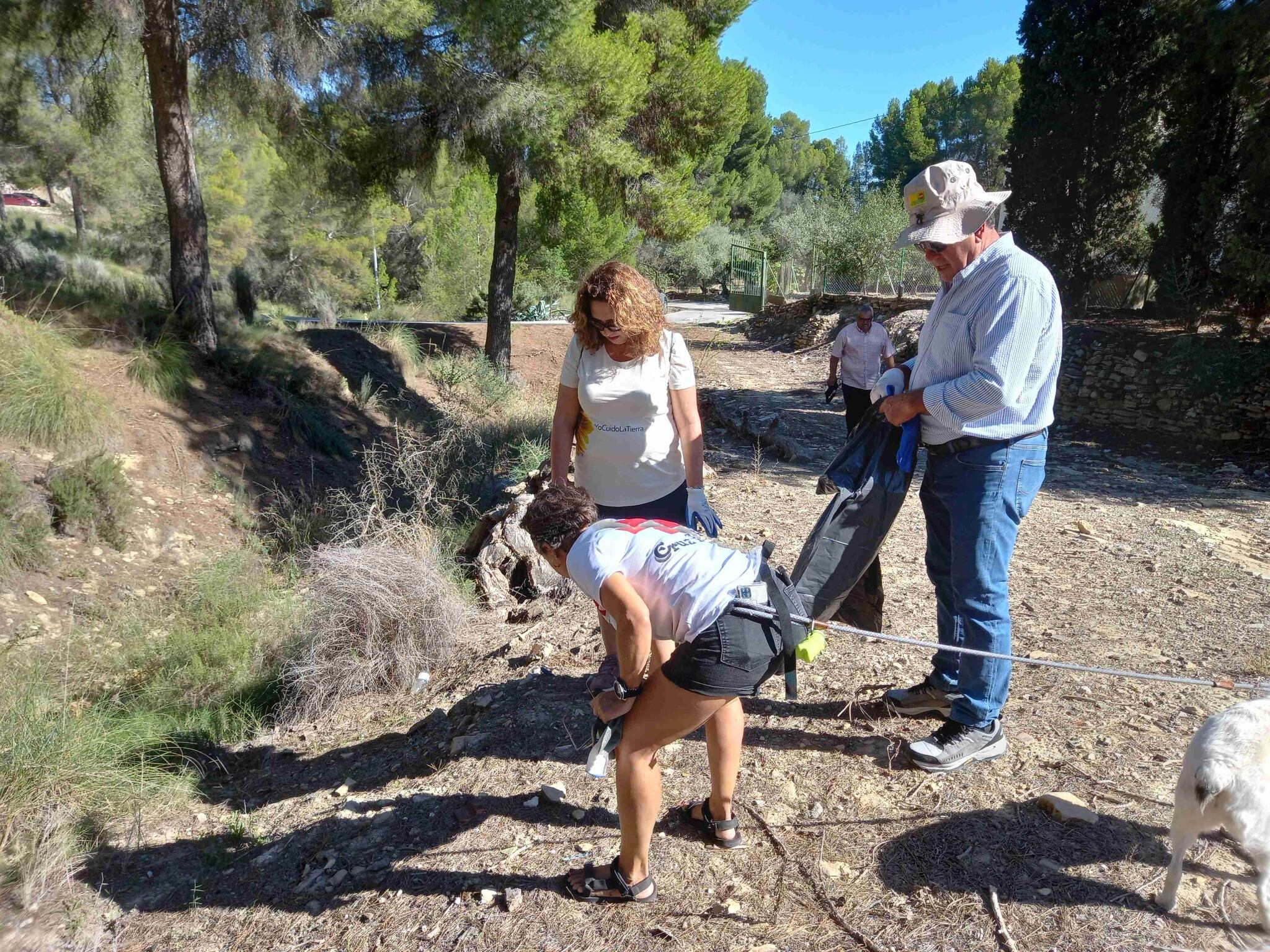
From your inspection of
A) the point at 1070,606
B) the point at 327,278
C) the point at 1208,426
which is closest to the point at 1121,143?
the point at 1208,426

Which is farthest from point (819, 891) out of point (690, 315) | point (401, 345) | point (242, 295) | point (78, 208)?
point (690, 315)

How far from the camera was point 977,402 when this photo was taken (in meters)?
2.43

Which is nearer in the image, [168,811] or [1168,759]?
[1168,759]

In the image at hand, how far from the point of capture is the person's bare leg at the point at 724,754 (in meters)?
2.29

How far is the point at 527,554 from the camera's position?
538 centimetres

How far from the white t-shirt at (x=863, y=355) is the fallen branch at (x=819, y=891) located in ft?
20.3

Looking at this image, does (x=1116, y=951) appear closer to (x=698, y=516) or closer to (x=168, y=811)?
(x=698, y=516)

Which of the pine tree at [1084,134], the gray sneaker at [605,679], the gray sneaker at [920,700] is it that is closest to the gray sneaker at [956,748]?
the gray sneaker at [920,700]

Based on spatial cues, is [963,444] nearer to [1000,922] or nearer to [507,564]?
[1000,922]

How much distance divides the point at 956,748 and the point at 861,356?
6.01 meters

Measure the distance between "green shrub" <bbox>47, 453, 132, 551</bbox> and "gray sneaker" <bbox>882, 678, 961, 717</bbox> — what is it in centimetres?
657

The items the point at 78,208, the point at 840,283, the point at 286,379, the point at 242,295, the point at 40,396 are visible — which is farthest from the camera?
the point at 840,283

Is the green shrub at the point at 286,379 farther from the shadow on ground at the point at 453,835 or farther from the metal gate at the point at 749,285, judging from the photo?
the metal gate at the point at 749,285

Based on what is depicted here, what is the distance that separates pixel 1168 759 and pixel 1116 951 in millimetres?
1034
